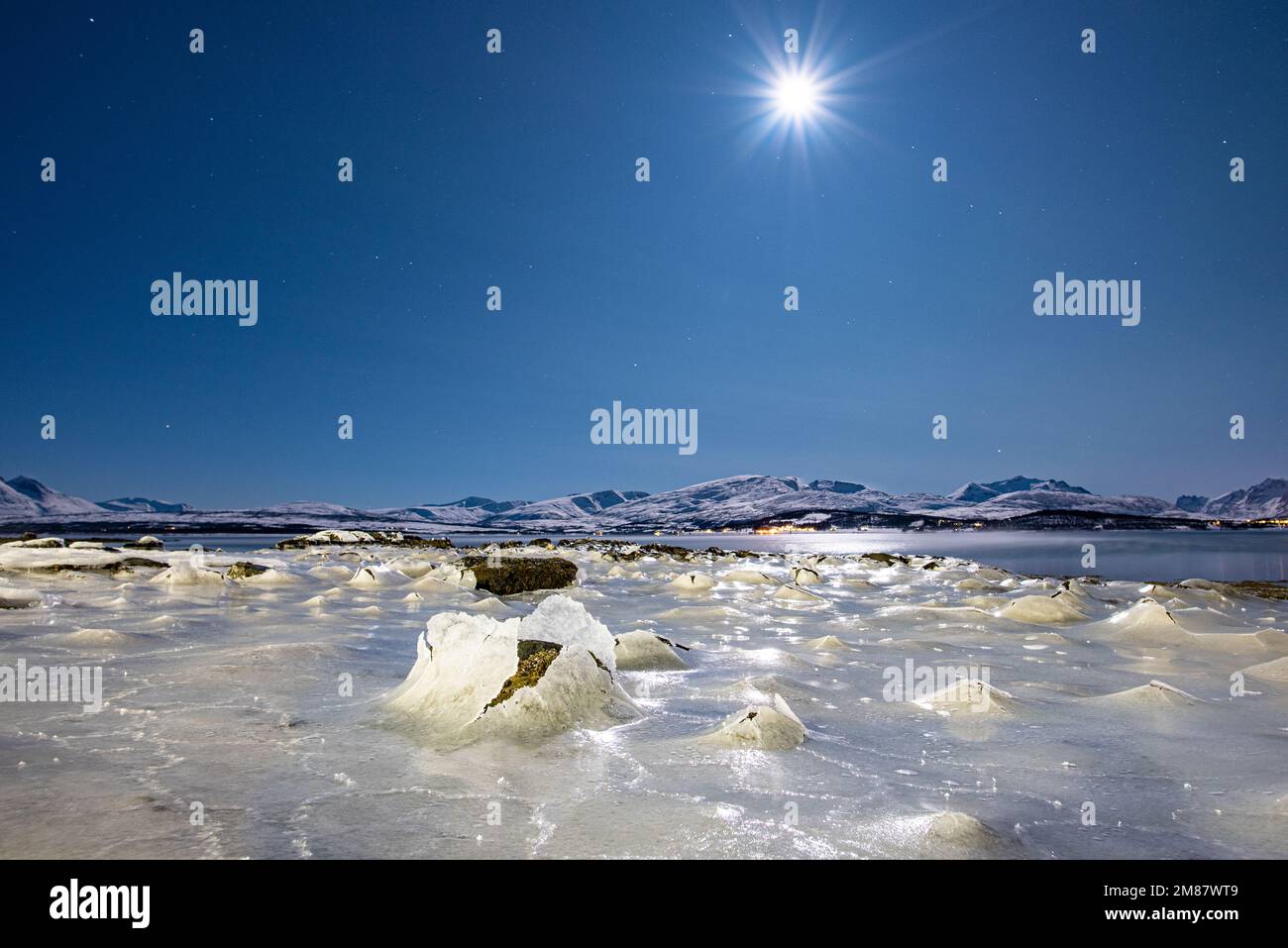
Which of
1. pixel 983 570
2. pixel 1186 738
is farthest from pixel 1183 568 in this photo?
pixel 1186 738

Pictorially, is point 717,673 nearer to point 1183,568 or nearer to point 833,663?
point 833,663

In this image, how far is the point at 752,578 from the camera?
20578 mm

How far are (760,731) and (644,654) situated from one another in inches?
140

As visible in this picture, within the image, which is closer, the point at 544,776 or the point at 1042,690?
the point at 544,776

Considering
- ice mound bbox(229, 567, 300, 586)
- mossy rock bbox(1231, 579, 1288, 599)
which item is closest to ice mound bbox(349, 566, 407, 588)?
ice mound bbox(229, 567, 300, 586)

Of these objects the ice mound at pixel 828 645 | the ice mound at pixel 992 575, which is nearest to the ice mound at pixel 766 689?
the ice mound at pixel 828 645

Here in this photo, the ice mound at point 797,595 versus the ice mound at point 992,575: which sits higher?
the ice mound at point 797,595

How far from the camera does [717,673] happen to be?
8367 mm

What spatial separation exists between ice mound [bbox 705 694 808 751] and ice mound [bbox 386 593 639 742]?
1.14 meters

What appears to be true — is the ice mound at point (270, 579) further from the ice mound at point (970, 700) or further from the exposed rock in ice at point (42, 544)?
the ice mound at point (970, 700)

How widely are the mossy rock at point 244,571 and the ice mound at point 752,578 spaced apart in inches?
560

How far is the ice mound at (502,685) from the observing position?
5.57 meters
